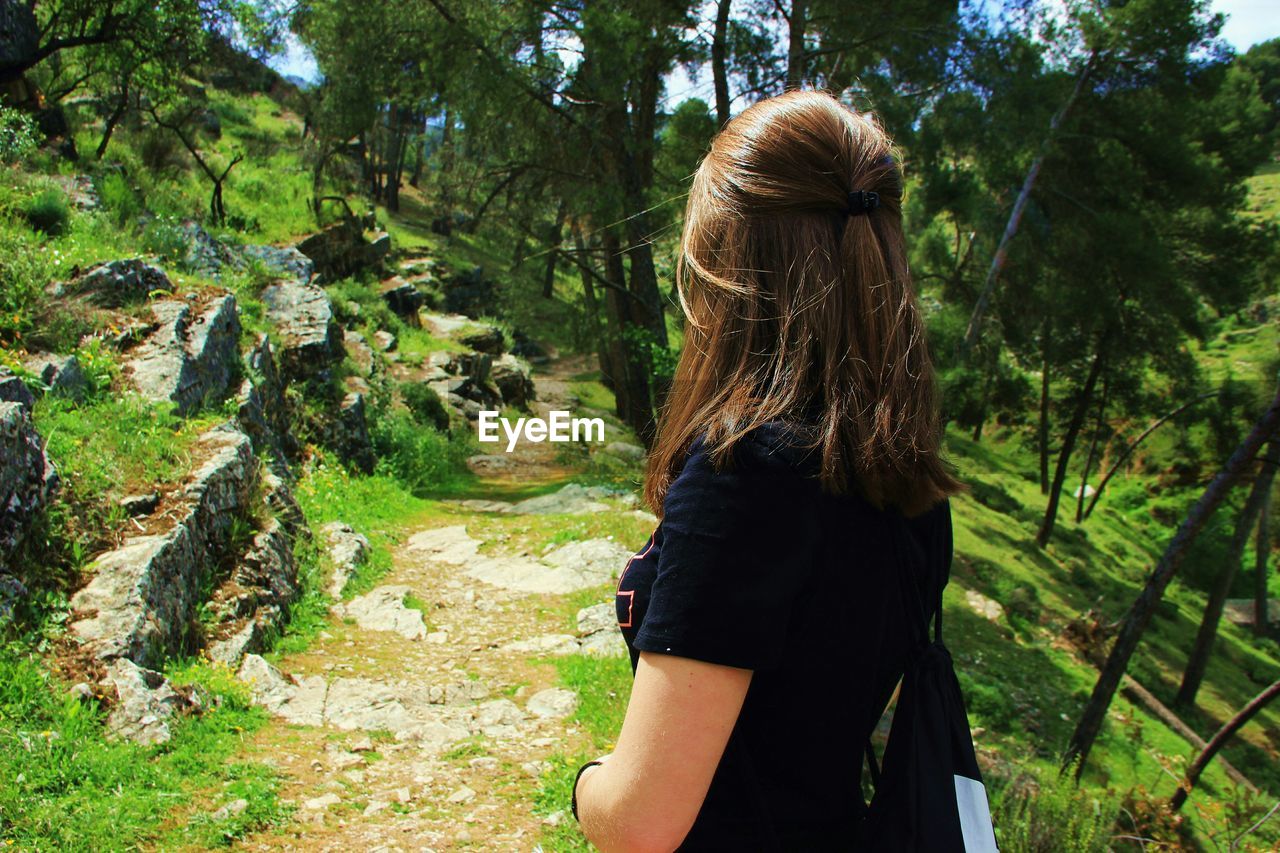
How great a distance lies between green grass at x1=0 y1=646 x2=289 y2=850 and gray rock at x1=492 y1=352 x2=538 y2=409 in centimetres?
1403

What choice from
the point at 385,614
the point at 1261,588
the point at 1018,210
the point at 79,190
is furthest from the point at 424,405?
the point at 1261,588

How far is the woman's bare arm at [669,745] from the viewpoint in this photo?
107 centimetres

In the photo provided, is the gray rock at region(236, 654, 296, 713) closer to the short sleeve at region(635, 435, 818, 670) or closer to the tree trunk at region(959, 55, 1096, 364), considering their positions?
the short sleeve at region(635, 435, 818, 670)

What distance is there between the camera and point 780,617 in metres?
1.07

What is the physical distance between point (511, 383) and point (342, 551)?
11356 millimetres

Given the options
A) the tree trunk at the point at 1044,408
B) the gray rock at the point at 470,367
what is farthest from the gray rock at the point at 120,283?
the tree trunk at the point at 1044,408

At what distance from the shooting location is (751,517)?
3.52ft

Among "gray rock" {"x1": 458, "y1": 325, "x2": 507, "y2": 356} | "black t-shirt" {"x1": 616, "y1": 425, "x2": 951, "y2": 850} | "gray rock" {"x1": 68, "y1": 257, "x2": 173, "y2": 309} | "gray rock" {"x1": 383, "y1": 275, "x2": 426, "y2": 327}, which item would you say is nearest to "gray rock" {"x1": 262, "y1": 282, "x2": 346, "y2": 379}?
"gray rock" {"x1": 68, "y1": 257, "x2": 173, "y2": 309}

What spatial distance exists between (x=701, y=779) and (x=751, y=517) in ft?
1.15

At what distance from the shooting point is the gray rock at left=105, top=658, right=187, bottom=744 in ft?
12.4

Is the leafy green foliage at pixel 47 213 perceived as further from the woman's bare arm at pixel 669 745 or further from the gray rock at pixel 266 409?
the woman's bare arm at pixel 669 745

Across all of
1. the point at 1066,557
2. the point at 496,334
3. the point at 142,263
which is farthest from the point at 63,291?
the point at 1066,557

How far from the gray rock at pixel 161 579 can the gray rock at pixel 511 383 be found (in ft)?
40.0

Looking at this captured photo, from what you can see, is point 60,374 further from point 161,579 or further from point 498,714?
point 498,714
